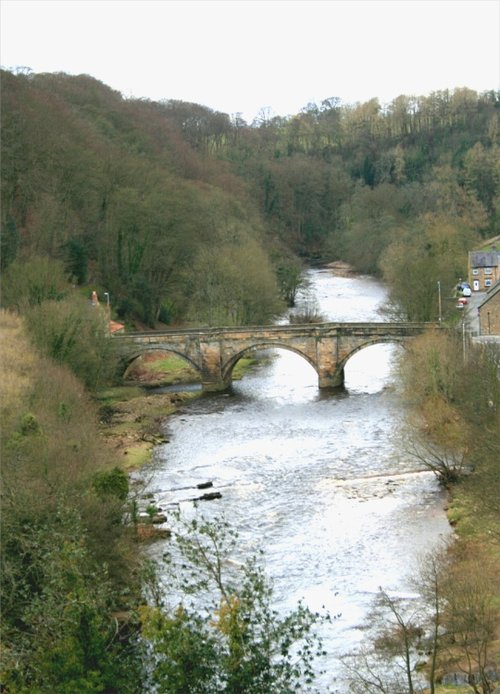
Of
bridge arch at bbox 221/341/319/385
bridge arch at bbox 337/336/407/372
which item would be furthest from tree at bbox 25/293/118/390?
bridge arch at bbox 337/336/407/372

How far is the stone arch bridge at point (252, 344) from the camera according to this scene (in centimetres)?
6550

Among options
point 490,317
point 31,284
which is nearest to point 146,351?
point 31,284

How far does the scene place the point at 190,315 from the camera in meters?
81.4

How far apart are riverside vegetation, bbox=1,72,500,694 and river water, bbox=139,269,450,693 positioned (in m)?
1.24

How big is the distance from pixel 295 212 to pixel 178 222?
6071 cm

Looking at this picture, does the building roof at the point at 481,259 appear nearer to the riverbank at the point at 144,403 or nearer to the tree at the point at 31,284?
the riverbank at the point at 144,403

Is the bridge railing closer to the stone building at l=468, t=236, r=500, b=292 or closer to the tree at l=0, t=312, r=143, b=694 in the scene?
the tree at l=0, t=312, r=143, b=694

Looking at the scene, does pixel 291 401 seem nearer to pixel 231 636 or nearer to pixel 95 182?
pixel 95 182

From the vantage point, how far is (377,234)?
122 metres

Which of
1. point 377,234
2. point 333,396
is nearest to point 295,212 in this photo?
point 377,234

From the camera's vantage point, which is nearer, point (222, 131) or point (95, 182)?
point (95, 182)

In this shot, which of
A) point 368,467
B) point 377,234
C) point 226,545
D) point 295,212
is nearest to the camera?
point 226,545

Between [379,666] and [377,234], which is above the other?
[377,234]

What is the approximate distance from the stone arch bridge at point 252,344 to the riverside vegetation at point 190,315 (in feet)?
12.1
